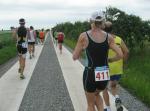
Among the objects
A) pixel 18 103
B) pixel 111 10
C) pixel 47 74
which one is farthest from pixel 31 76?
pixel 111 10

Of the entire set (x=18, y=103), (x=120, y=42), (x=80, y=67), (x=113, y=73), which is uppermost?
(x=120, y=42)

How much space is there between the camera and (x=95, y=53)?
6770mm

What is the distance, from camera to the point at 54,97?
11.4 meters

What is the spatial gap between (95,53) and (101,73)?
294mm

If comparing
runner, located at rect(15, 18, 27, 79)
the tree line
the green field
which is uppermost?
runner, located at rect(15, 18, 27, 79)

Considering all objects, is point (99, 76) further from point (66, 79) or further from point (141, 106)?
point (66, 79)

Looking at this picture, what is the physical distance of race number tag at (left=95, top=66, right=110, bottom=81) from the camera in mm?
6758

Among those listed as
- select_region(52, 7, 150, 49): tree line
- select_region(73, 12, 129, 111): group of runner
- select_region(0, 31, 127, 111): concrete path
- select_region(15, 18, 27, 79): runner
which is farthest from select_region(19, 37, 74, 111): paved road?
select_region(52, 7, 150, 49): tree line

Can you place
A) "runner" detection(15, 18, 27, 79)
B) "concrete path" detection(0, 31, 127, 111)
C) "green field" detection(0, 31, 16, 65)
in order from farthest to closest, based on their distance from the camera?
"green field" detection(0, 31, 16, 65), "runner" detection(15, 18, 27, 79), "concrete path" detection(0, 31, 127, 111)

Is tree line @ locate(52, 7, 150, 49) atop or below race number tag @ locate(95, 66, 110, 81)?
below

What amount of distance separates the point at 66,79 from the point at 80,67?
4419mm

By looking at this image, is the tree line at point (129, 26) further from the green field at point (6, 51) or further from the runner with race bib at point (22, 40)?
the runner with race bib at point (22, 40)

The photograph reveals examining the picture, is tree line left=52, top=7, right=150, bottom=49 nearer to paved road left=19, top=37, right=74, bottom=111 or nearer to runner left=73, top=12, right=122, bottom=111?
paved road left=19, top=37, right=74, bottom=111

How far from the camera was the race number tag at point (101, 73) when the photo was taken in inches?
266
